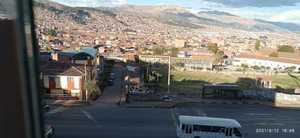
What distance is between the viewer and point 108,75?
40.1 ft

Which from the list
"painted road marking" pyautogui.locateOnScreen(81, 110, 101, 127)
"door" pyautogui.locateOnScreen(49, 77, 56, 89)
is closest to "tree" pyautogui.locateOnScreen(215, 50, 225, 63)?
"door" pyautogui.locateOnScreen(49, 77, 56, 89)

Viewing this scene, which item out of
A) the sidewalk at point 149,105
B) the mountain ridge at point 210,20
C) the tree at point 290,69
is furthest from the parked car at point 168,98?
the mountain ridge at point 210,20

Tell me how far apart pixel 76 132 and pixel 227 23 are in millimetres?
39359

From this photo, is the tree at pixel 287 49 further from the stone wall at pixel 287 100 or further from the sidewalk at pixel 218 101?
the sidewalk at pixel 218 101

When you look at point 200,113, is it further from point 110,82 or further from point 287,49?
point 287,49

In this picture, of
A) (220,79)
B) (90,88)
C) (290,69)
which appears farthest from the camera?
(290,69)

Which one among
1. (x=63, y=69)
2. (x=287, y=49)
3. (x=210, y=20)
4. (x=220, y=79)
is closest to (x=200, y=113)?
(x=63, y=69)

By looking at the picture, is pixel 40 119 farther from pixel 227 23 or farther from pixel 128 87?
pixel 227 23

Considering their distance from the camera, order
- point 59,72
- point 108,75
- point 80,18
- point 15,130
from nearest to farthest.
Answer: point 15,130
point 59,72
point 108,75
point 80,18

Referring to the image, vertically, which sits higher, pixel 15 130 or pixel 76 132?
pixel 15 130

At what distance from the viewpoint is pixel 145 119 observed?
6.16 metres

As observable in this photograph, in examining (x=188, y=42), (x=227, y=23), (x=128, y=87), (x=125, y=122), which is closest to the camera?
(x=125, y=122)

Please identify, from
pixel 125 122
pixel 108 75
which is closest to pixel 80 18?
pixel 108 75

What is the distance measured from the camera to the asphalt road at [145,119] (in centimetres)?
502
